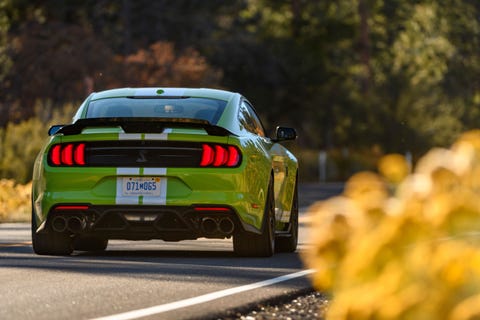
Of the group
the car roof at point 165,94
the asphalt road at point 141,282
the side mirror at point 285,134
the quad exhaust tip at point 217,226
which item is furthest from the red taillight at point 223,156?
the side mirror at point 285,134

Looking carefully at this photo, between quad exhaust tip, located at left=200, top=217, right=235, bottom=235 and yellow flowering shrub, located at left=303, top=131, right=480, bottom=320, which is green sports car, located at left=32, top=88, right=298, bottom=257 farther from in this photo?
yellow flowering shrub, located at left=303, top=131, right=480, bottom=320

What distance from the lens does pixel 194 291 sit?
34.6 ft

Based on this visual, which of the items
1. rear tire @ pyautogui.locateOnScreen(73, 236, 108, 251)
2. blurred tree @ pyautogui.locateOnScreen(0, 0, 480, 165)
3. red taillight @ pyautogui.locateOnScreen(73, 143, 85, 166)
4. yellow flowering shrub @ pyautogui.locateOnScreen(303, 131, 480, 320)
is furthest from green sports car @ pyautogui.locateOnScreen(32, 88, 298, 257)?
blurred tree @ pyautogui.locateOnScreen(0, 0, 480, 165)

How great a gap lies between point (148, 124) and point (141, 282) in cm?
251

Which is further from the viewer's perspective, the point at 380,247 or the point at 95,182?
the point at 95,182

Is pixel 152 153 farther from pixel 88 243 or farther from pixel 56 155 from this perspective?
pixel 88 243

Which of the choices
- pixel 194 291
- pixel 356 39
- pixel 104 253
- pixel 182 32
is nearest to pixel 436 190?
pixel 194 291

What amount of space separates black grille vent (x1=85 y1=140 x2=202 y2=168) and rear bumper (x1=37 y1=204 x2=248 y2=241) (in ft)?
1.23

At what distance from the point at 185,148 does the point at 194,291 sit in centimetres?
303

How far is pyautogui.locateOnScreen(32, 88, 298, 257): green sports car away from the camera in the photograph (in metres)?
13.4

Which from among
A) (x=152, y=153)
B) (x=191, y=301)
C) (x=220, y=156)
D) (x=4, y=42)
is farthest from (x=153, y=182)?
(x=4, y=42)

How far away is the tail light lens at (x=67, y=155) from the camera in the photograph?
44.7 feet

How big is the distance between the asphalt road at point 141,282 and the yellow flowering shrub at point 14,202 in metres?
8.19

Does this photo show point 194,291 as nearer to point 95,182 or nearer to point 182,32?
point 95,182
